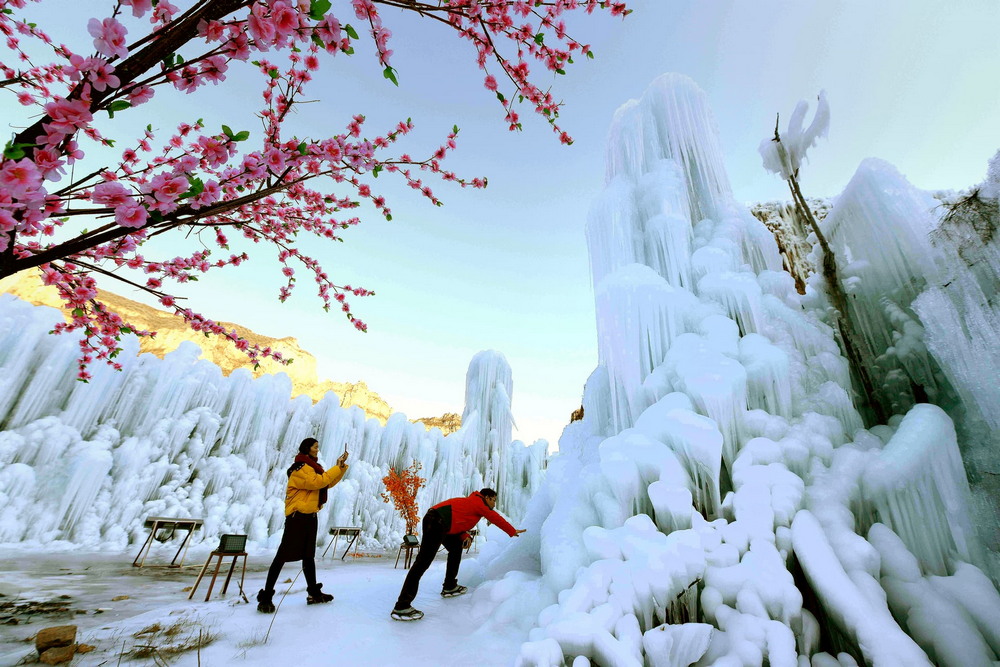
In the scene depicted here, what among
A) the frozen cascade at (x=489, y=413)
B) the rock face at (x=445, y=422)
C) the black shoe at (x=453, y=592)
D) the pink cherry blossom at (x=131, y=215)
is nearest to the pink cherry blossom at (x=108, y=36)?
the pink cherry blossom at (x=131, y=215)

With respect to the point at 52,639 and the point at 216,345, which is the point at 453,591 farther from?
the point at 216,345

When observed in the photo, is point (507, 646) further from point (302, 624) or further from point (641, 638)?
point (302, 624)

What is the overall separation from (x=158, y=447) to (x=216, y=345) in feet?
101

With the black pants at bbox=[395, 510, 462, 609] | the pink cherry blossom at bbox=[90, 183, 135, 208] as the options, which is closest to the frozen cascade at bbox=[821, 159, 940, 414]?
the black pants at bbox=[395, 510, 462, 609]

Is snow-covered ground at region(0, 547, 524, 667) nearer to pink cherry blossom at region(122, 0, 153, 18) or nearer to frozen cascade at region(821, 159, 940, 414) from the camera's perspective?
pink cherry blossom at region(122, 0, 153, 18)

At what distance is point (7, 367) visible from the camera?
7.56 meters

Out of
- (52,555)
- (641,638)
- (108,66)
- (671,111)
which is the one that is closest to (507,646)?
(641,638)

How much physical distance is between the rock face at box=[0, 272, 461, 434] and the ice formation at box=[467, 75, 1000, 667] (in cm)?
1541

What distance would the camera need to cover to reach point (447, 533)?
3.75 meters

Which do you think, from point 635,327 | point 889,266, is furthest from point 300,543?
point 889,266

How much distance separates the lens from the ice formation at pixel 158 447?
297 inches

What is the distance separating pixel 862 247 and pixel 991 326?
1.88m

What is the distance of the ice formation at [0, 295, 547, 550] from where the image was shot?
7551 millimetres

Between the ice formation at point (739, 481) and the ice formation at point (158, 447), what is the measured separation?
26.6 feet
